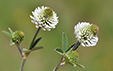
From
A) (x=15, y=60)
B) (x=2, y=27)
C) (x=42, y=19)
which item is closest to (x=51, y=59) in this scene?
(x=15, y=60)

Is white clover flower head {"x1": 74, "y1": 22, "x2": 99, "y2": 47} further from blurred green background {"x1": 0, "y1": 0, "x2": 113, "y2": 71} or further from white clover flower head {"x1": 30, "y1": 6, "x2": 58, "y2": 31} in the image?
blurred green background {"x1": 0, "y1": 0, "x2": 113, "y2": 71}

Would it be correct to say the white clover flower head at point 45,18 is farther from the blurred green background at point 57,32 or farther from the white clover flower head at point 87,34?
the blurred green background at point 57,32

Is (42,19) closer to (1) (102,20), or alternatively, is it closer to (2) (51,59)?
(2) (51,59)

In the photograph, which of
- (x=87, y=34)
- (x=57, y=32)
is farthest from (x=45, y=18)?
(x=57, y=32)

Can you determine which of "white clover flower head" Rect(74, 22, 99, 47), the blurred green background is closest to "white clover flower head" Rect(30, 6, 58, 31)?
"white clover flower head" Rect(74, 22, 99, 47)

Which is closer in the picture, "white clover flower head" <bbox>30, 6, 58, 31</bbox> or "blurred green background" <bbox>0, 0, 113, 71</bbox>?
"white clover flower head" <bbox>30, 6, 58, 31</bbox>

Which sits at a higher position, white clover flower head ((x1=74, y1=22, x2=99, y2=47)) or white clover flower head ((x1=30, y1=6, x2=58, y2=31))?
white clover flower head ((x1=30, y1=6, x2=58, y2=31))

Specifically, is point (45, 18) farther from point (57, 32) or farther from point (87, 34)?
point (57, 32)
